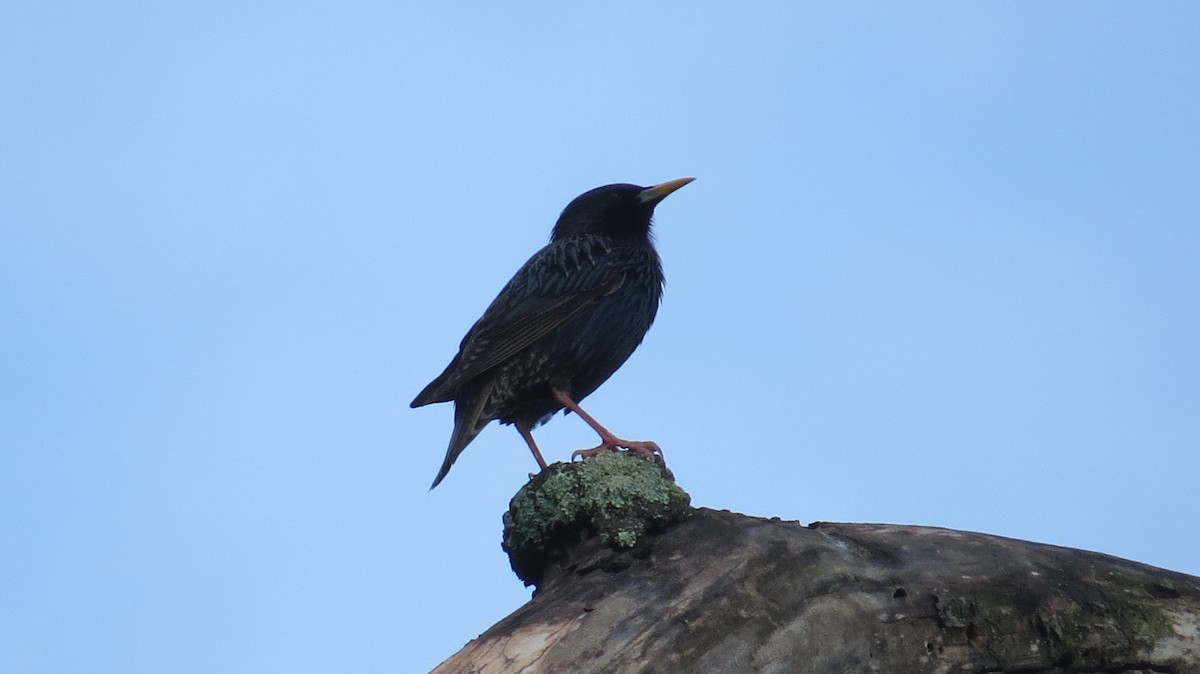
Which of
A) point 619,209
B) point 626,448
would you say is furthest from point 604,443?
point 619,209

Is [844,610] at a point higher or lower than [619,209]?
lower

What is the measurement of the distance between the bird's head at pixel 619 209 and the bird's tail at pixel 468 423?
1.25 metres

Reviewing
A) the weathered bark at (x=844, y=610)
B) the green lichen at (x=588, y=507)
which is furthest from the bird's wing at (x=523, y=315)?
the weathered bark at (x=844, y=610)

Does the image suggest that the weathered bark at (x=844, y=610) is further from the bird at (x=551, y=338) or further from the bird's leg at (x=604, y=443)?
the bird at (x=551, y=338)

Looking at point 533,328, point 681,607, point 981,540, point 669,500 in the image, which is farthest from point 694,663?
point 533,328

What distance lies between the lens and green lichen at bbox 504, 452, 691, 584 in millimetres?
4629

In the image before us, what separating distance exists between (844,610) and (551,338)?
9.78ft

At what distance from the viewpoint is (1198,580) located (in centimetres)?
437

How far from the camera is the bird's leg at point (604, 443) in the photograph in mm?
5496

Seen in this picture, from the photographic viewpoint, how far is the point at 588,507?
473 cm

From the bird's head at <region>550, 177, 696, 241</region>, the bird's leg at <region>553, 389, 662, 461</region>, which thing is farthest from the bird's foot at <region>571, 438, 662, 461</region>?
the bird's head at <region>550, 177, 696, 241</region>

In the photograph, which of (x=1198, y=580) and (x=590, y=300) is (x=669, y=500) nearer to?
(x=1198, y=580)

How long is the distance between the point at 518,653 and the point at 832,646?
919 mm

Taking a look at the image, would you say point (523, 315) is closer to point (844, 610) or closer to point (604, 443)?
point (604, 443)
